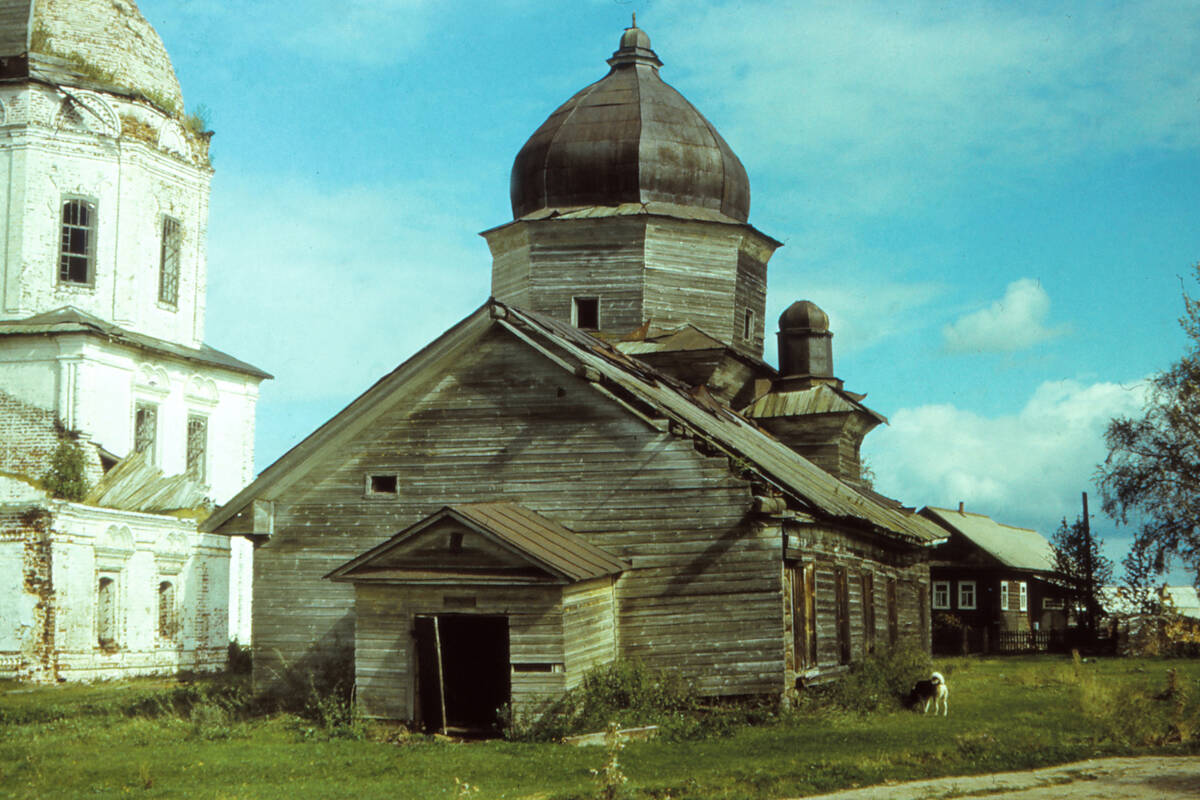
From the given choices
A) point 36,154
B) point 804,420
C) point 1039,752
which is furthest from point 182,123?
point 1039,752

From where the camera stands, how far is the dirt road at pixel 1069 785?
12.2 metres

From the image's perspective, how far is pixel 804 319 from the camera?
30547 mm

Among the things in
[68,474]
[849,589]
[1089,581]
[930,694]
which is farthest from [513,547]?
[1089,581]

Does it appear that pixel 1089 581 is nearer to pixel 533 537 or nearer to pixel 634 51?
pixel 634 51

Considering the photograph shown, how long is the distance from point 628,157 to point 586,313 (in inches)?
137

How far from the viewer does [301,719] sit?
18188mm

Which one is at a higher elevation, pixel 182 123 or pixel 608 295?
pixel 182 123

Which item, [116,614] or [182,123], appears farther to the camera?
A: [182,123]

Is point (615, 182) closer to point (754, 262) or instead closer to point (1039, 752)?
point (754, 262)

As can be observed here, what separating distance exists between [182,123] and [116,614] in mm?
12567

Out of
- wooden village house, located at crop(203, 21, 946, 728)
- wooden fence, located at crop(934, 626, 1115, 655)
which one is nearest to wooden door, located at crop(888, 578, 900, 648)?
wooden village house, located at crop(203, 21, 946, 728)

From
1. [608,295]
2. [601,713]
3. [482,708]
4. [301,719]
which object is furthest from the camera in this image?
[608,295]

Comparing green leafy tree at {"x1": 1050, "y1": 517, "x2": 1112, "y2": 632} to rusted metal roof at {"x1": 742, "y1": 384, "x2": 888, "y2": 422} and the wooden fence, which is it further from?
rusted metal roof at {"x1": 742, "y1": 384, "x2": 888, "y2": 422}

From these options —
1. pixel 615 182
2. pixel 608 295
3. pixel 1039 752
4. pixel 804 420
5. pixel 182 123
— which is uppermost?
pixel 182 123
